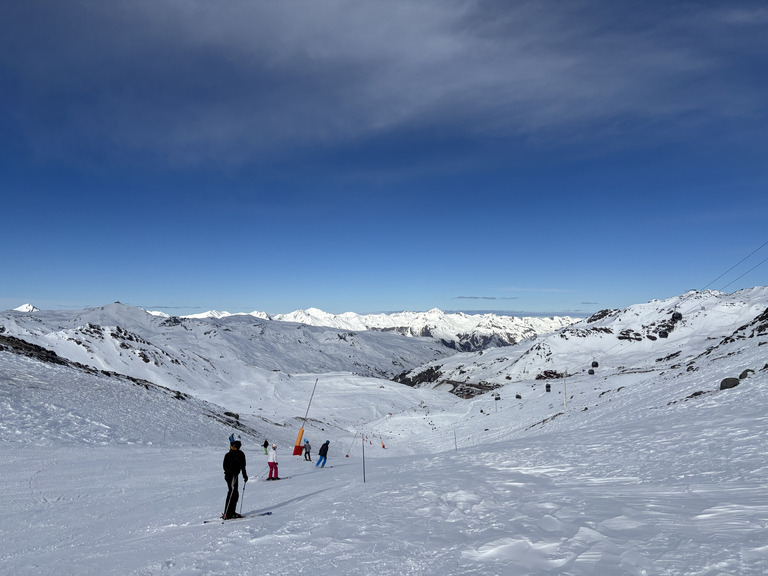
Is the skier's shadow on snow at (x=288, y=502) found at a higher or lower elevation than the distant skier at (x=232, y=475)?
lower

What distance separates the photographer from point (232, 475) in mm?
11594

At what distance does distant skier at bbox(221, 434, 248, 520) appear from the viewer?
1123 centimetres

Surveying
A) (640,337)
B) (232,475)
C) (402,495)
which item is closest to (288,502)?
(232,475)

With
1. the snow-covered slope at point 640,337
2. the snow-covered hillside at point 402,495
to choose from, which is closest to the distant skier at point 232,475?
the snow-covered hillside at point 402,495

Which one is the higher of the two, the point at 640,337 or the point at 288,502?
the point at 640,337

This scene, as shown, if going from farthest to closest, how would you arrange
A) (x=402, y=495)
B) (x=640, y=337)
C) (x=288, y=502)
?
(x=640, y=337), (x=288, y=502), (x=402, y=495)

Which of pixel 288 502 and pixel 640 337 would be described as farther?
pixel 640 337

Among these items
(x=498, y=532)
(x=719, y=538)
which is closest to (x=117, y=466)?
(x=498, y=532)

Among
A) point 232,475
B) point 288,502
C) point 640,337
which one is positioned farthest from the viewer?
point 640,337

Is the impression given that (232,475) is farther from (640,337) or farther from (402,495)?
(640,337)

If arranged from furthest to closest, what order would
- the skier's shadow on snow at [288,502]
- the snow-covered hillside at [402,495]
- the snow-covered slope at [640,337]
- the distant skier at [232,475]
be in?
the snow-covered slope at [640,337] < the skier's shadow on snow at [288,502] < the distant skier at [232,475] < the snow-covered hillside at [402,495]

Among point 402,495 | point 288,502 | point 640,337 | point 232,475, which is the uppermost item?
point 640,337

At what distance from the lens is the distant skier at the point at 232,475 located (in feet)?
36.9

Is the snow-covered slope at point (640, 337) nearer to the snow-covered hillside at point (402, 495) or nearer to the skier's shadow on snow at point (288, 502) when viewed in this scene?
the snow-covered hillside at point (402, 495)
